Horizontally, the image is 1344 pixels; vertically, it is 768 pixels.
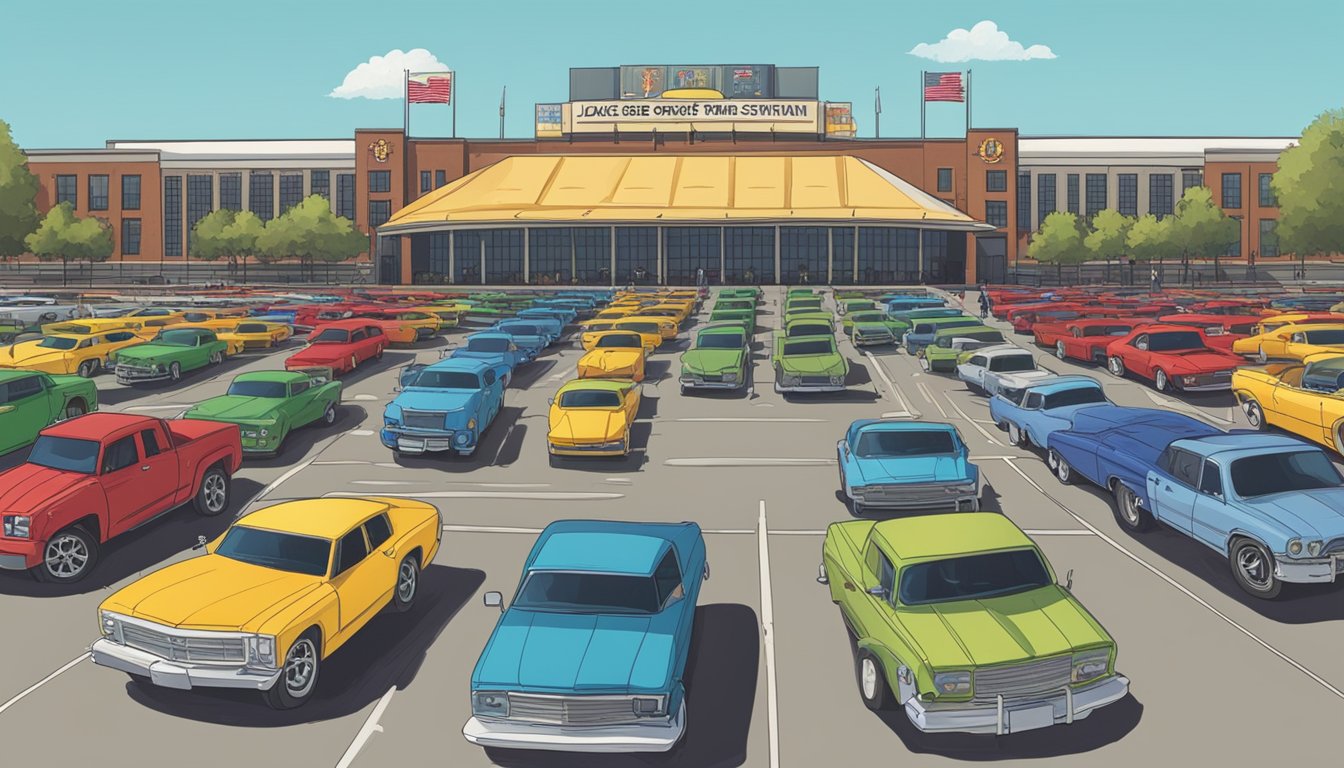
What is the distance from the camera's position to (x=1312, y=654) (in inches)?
422

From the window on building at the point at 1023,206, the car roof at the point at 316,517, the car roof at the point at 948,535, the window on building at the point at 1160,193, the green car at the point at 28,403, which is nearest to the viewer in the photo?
the car roof at the point at 948,535

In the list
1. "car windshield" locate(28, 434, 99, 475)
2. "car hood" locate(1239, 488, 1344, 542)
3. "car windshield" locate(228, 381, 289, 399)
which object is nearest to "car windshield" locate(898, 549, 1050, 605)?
"car hood" locate(1239, 488, 1344, 542)

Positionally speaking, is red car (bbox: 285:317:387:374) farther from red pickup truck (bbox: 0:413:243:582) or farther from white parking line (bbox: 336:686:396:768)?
white parking line (bbox: 336:686:396:768)

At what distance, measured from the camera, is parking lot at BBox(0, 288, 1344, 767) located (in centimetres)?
899

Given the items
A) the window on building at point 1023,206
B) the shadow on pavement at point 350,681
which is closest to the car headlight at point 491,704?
the shadow on pavement at point 350,681

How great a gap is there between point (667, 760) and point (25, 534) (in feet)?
29.5

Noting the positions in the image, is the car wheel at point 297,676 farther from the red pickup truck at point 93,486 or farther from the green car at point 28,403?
the green car at point 28,403

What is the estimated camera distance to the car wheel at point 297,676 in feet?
31.4

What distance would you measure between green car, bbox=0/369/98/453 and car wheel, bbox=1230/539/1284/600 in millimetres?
19934

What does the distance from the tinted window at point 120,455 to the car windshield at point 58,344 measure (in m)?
17.2

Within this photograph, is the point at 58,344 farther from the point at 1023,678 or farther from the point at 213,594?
the point at 1023,678

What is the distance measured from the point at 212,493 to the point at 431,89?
74.7m

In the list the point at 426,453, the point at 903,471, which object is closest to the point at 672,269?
the point at 426,453

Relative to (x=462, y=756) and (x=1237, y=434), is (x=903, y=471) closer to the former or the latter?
(x=1237, y=434)
